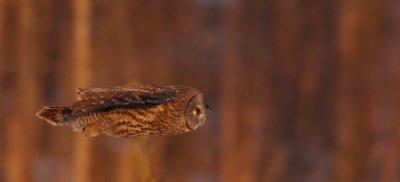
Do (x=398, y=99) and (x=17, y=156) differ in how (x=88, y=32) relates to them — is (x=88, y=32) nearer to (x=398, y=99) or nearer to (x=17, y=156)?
(x=17, y=156)

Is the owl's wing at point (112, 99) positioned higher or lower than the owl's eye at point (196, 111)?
higher

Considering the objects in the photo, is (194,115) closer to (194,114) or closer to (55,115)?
(194,114)

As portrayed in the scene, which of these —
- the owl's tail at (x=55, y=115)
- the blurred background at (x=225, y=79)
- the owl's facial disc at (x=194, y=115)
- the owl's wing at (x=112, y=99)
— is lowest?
the blurred background at (x=225, y=79)

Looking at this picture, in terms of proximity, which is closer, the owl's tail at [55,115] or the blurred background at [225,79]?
the owl's tail at [55,115]

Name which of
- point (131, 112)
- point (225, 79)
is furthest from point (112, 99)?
point (225, 79)

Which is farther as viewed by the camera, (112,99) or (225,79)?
(225,79)

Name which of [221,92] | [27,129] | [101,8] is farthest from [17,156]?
[221,92]

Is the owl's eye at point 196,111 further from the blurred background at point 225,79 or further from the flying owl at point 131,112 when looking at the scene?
the blurred background at point 225,79

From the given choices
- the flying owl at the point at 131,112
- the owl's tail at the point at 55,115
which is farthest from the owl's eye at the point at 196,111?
the owl's tail at the point at 55,115
